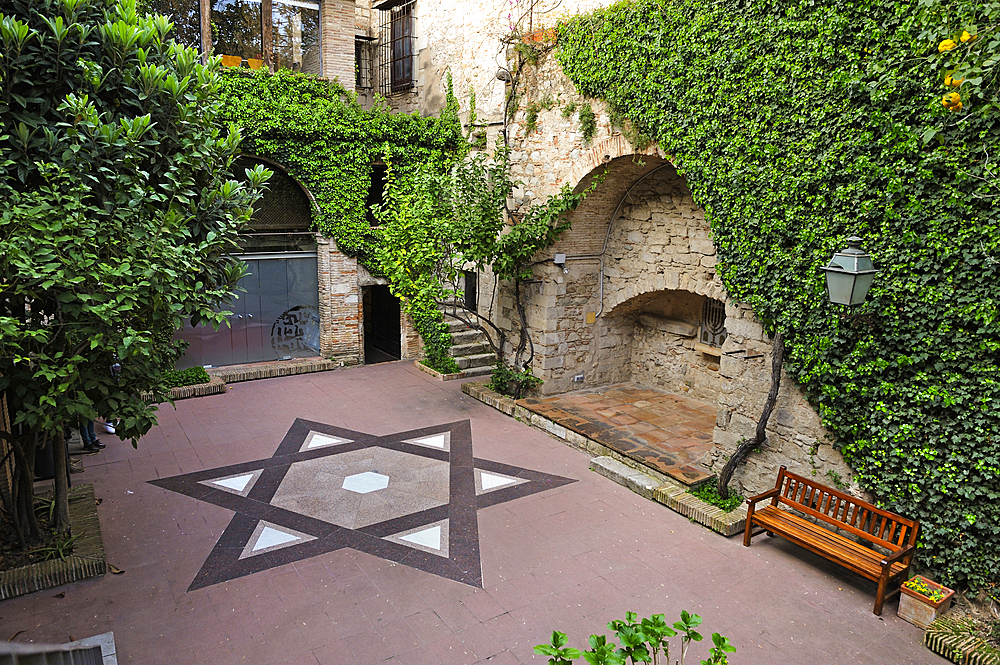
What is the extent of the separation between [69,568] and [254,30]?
9.60 m

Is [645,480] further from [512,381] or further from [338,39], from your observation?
[338,39]

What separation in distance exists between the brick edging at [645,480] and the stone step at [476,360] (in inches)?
91.3

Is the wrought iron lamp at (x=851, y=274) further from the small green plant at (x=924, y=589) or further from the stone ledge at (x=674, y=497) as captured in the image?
the stone ledge at (x=674, y=497)

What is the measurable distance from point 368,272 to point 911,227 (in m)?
8.82

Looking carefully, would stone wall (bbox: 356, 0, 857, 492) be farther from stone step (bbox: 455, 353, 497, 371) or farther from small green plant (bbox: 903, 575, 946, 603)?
small green plant (bbox: 903, 575, 946, 603)

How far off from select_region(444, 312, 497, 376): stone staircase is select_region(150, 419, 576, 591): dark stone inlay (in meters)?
3.11

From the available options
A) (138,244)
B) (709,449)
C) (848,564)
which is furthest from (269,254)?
(848,564)

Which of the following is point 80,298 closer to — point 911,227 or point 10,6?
point 10,6

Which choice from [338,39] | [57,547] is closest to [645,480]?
[57,547]

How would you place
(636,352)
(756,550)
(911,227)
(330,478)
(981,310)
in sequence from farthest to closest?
(636,352), (330,478), (756,550), (911,227), (981,310)

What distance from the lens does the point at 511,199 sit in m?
9.90

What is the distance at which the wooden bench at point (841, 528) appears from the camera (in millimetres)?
5004

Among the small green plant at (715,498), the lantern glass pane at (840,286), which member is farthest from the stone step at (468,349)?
the lantern glass pane at (840,286)

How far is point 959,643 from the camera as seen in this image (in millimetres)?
4504
